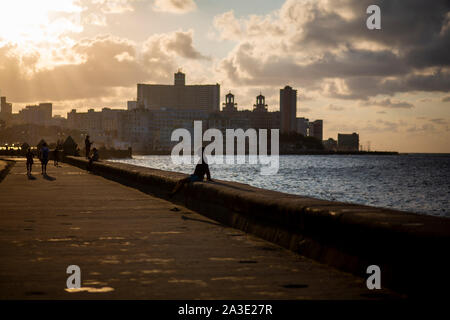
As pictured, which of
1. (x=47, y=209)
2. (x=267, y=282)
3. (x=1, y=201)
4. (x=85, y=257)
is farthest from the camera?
(x=1, y=201)

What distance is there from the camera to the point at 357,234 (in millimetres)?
6809

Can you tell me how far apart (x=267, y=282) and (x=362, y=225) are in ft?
3.77

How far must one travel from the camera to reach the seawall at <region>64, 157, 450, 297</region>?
5.47 m

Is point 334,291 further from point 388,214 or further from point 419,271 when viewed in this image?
point 388,214

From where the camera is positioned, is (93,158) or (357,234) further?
(93,158)

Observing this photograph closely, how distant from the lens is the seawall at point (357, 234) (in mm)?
5473

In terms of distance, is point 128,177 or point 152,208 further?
point 128,177

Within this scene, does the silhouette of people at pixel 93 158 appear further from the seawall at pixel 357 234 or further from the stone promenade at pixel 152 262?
the seawall at pixel 357 234

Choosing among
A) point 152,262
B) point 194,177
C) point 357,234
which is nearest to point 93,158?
point 194,177

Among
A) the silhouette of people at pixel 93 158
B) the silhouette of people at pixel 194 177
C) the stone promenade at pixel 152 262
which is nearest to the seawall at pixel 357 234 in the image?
the stone promenade at pixel 152 262

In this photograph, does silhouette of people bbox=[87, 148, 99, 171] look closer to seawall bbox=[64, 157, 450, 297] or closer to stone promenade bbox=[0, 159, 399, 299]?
stone promenade bbox=[0, 159, 399, 299]

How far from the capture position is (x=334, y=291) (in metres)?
6.06

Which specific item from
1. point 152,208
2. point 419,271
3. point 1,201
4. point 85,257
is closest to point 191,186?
point 152,208

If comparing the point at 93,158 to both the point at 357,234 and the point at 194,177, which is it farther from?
the point at 357,234
